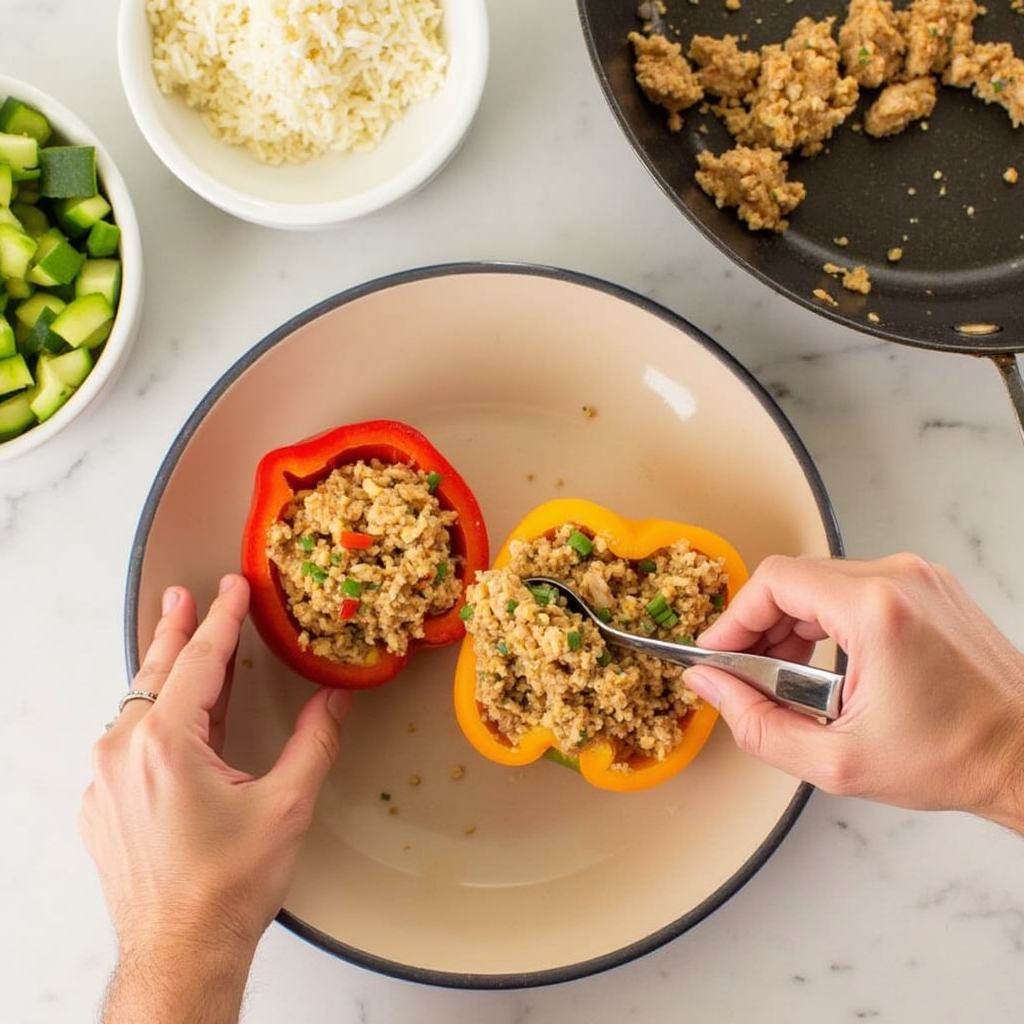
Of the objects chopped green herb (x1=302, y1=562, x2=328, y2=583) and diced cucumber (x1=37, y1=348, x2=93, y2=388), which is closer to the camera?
chopped green herb (x1=302, y1=562, x2=328, y2=583)

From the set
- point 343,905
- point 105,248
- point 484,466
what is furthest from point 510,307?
point 343,905

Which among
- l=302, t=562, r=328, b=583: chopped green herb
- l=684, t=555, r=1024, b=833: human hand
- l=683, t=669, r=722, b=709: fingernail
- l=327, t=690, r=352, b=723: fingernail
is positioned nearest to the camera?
l=684, t=555, r=1024, b=833: human hand

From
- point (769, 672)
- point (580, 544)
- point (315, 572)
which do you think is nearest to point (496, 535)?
point (580, 544)

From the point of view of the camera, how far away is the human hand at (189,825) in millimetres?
1389

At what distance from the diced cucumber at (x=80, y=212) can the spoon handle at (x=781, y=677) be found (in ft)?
3.64

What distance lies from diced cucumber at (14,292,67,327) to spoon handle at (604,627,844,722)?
3.61ft

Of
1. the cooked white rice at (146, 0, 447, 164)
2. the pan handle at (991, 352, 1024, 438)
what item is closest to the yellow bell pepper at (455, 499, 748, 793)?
the pan handle at (991, 352, 1024, 438)

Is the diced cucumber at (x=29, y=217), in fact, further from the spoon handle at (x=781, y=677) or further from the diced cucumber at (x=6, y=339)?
the spoon handle at (x=781, y=677)

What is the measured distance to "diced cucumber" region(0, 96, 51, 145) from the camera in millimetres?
1717

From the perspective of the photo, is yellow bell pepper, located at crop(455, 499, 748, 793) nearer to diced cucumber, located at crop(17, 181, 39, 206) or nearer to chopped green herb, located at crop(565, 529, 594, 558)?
chopped green herb, located at crop(565, 529, 594, 558)

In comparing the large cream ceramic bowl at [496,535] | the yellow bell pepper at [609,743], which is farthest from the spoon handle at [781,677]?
the large cream ceramic bowl at [496,535]

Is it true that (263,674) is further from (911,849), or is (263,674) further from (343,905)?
(911,849)

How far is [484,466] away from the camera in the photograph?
1860 millimetres

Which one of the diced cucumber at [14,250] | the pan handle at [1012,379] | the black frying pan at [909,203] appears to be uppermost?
the diced cucumber at [14,250]
